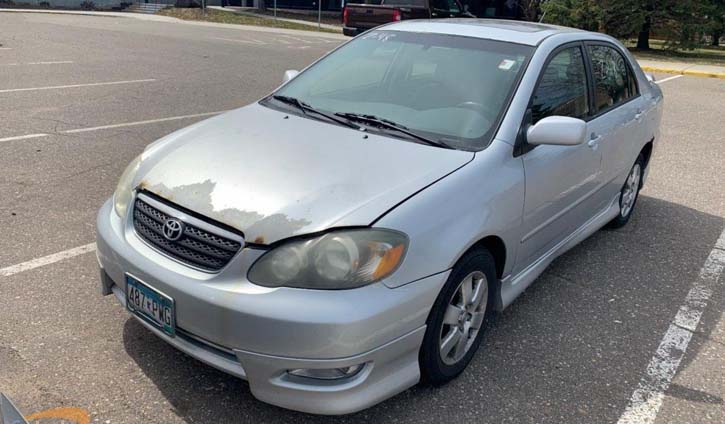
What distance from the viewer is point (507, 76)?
344 cm

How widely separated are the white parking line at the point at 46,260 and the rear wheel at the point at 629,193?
3.93 meters

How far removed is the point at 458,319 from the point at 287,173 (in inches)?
40.3

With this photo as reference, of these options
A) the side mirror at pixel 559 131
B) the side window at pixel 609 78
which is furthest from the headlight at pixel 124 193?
the side window at pixel 609 78

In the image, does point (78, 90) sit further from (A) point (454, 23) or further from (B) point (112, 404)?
(B) point (112, 404)

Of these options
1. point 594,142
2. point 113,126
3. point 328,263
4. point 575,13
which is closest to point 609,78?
point 594,142

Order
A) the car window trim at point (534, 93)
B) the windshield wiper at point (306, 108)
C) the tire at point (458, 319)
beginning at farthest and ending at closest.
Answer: the windshield wiper at point (306, 108) < the car window trim at point (534, 93) < the tire at point (458, 319)

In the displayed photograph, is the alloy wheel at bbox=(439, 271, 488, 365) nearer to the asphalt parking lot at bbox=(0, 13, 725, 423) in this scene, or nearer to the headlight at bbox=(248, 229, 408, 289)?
the asphalt parking lot at bbox=(0, 13, 725, 423)

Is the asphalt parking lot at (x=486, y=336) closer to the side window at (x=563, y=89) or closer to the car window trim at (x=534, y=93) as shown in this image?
the car window trim at (x=534, y=93)

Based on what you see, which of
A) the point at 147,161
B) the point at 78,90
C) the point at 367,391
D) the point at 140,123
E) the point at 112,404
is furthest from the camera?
the point at 78,90

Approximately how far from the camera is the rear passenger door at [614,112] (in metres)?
4.11

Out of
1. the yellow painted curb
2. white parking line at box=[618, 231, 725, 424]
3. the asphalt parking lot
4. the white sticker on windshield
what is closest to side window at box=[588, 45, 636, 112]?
the white sticker on windshield

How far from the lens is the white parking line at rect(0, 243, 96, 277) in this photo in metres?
3.69

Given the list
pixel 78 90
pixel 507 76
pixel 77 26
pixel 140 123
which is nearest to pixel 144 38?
pixel 77 26

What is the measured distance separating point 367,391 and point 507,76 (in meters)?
1.95
